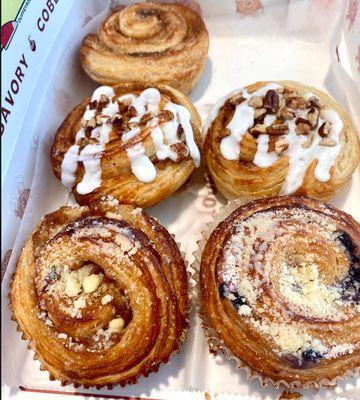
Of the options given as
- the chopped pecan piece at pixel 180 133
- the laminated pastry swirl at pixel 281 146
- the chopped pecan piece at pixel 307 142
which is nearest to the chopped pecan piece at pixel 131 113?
the chopped pecan piece at pixel 180 133

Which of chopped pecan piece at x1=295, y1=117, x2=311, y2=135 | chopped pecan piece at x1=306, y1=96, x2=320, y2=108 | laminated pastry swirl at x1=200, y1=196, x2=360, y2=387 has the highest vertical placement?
chopped pecan piece at x1=306, y1=96, x2=320, y2=108

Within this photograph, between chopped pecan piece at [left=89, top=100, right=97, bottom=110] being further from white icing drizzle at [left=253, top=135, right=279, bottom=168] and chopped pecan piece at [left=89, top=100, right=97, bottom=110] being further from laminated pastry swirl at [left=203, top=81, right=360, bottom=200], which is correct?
white icing drizzle at [left=253, top=135, right=279, bottom=168]

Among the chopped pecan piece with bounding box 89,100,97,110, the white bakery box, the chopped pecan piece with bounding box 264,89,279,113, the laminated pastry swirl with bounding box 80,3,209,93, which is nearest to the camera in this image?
the white bakery box

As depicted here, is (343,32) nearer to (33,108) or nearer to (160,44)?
(160,44)

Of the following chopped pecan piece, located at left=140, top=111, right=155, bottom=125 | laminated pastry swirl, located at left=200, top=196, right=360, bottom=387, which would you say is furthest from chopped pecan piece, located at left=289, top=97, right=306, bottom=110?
chopped pecan piece, located at left=140, top=111, right=155, bottom=125

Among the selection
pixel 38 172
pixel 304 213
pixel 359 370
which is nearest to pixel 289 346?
pixel 359 370

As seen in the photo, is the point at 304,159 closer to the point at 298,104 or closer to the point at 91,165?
the point at 298,104
